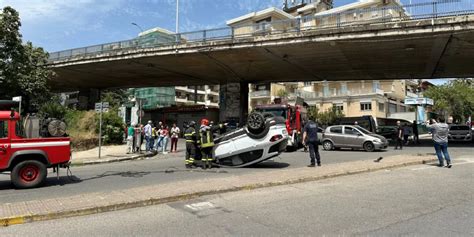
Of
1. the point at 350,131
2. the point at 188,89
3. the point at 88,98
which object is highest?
the point at 188,89

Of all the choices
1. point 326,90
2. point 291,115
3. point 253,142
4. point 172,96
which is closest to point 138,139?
point 291,115

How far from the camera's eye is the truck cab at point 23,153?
9250 mm

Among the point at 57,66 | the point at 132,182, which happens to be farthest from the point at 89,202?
the point at 57,66

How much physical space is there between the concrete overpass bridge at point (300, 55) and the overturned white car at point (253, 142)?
12266 mm

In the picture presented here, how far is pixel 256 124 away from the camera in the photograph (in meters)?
13.0

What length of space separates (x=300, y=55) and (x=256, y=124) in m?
15.6

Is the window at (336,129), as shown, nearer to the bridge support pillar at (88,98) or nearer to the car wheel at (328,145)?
the car wheel at (328,145)

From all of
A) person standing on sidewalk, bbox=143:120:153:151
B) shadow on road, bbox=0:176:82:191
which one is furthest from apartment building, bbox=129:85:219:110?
shadow on road, bbox=0:176:82:191

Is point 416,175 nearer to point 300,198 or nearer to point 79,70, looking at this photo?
point 300,198

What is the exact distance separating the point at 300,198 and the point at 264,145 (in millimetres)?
5173

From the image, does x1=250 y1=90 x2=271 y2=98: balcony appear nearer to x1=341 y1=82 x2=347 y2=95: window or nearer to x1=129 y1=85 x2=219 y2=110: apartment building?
x1=129 y1=85 x2=219 y2=110: apartment building

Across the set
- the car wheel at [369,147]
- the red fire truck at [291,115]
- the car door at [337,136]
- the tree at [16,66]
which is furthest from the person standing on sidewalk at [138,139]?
the car wheel at [369,147]

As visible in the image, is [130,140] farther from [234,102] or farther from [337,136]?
[234,102]

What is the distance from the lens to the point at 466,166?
13.2 metres
